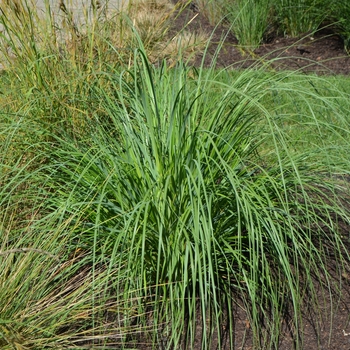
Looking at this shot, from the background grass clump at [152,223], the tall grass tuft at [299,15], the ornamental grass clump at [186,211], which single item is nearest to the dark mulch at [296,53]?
the tall grass tuft at [299,15]

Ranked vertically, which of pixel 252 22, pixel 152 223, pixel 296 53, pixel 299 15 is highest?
pixel 152 223

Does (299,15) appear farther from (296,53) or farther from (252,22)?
(252,22)

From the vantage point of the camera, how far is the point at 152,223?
3.29 metres

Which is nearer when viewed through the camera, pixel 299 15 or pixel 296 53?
pixel 296 53

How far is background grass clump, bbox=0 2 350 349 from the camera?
303 centimetres

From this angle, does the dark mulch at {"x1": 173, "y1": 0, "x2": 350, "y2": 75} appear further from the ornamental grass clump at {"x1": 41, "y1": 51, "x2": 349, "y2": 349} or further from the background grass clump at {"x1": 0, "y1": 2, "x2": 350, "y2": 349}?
the ornamental grass clump at {"x1": 41, "y1": 51, "x2": 349, "y2": 349}

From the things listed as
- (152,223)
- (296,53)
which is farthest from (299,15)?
(152,223)

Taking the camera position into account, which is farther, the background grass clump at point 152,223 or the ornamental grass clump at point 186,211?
the ornamental grass clump at point 186,211

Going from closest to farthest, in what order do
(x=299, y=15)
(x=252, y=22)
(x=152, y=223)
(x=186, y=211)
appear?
1. (x=186, y=211)
2. (x=152, y=223)
3. (x=252, y=22)
4. (x=299, y=15)

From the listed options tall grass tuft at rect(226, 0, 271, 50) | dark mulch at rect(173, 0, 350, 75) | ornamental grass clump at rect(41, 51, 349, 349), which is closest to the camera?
ornamental grass clump at rect(41, 51, 349, 349)

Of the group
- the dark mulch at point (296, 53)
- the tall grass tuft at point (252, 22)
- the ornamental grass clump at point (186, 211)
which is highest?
the ornamental grass clump at point (186, 211)

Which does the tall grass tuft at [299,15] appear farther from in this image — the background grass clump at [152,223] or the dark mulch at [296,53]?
the background grass clump at [152,223]

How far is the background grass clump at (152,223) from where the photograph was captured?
119 inches

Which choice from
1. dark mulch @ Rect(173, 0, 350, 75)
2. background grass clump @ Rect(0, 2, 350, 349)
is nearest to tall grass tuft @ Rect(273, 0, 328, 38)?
dark mulch @ Rect(173, 0, 350, 75)
